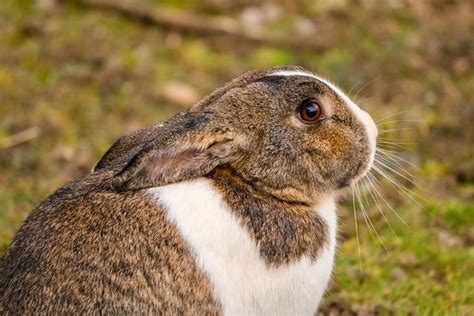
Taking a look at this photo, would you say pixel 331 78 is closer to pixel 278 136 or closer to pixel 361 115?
pixel 361 115

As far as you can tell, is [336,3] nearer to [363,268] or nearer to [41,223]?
[363,268]

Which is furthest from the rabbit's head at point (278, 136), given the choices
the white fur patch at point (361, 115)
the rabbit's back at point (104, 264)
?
the rabbit's back at point (104, 264)

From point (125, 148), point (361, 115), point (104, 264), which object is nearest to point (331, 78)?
point (361, 115)

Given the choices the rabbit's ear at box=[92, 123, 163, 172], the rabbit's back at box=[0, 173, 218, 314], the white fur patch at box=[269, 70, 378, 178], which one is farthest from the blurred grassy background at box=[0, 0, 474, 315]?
the rabbit's back at box=[0, 173, 218, 314]

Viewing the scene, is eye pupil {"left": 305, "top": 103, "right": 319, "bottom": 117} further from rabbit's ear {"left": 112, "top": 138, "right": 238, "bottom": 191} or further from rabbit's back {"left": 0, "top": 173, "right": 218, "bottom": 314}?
rabbit's back {"left": 0, "top": 173, "right": 218, "bottom": 314}

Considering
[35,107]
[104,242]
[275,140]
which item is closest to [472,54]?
[35,107]

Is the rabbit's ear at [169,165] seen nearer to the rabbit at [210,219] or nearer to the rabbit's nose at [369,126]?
the rabbit at [210,219]
